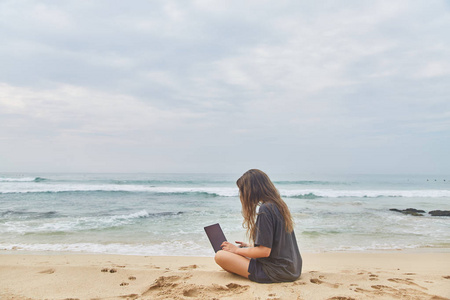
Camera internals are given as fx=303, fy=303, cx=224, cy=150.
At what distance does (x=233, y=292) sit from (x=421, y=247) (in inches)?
231

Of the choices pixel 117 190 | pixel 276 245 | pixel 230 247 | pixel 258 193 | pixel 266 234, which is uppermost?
pixel 258 193

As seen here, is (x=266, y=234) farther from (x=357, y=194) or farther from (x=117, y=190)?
(x=117, y=190)

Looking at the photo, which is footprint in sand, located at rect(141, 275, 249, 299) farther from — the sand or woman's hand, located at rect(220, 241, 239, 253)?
woman's hand, located at rect(220, 241, 239, 253)

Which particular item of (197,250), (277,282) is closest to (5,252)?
(197,250)

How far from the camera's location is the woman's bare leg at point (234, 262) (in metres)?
3.53

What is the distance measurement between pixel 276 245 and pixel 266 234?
0.23 metres

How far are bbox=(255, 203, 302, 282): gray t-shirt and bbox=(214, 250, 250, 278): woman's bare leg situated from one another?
0.18 meters

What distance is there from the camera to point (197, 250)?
666 cm

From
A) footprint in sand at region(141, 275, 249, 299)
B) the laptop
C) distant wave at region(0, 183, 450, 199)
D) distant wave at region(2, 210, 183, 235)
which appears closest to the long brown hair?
the laptop

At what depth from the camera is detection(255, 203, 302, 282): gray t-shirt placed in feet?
10.6

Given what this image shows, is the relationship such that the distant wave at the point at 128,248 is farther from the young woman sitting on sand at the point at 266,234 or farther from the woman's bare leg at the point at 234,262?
the young woman sitting on sand at the point at 266,234

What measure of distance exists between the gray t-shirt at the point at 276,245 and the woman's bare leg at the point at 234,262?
18cm

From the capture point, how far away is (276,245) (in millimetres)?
3330

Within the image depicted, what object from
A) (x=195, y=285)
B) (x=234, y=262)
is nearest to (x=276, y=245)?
(x=234, y=262)
